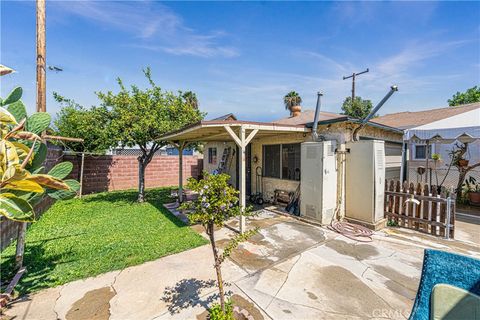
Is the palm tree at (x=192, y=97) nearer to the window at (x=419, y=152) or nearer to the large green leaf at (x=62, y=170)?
the window at (x=419, y=152)

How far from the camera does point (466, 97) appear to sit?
74.9 ft

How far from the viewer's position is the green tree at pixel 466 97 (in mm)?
21484

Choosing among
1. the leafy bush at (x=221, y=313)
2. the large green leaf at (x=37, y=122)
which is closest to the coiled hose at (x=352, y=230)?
the leafy bush at (x=221, y=313)

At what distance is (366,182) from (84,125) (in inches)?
391

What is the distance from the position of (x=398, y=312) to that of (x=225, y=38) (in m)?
8.57

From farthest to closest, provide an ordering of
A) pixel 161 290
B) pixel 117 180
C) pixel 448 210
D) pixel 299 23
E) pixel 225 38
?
1. pixel 117 180
2. pixel 225 38
3. pixel 299 23
4. pixel 448 210
5. pixel 161 290

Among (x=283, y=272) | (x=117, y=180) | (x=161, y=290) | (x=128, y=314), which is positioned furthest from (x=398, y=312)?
(x=117, y=180)

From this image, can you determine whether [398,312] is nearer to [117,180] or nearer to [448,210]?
[448,210]

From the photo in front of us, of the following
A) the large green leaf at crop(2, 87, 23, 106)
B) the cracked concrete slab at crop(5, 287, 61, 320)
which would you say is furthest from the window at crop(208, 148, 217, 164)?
the large green leaf at crop(2, 87, 23, 106)

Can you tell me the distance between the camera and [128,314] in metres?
2.46

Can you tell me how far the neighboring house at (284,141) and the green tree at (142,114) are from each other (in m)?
1.27

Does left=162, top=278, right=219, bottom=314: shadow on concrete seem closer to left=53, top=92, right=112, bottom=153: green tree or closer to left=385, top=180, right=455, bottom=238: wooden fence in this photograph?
left=385, top=180, right=455, bottom=238: wooden fence

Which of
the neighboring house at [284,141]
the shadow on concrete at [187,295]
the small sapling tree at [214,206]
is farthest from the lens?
the neighboring house at [284,141]

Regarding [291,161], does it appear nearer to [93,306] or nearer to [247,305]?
[247,305]
